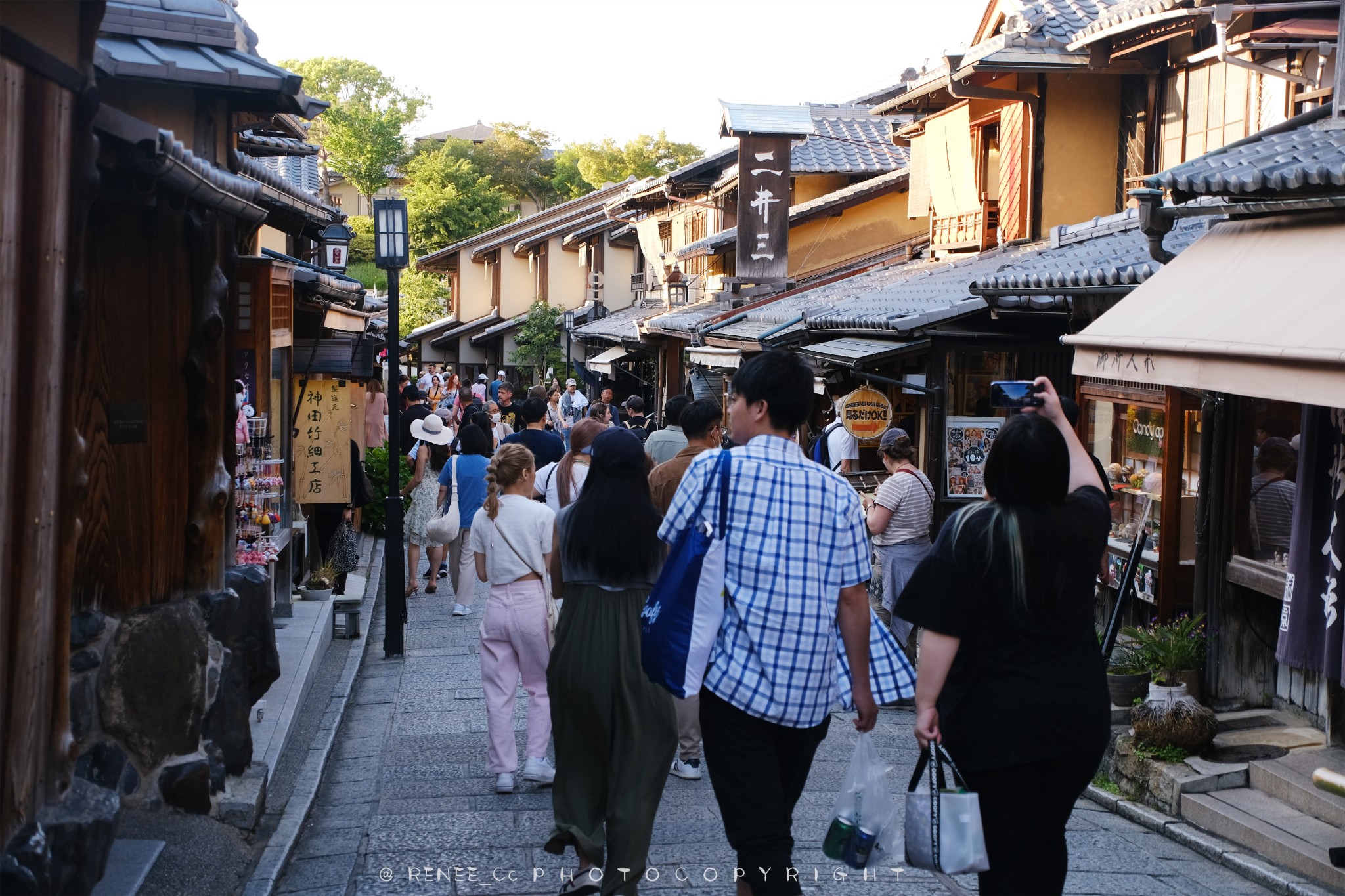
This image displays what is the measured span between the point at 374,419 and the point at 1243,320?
46.8 feet

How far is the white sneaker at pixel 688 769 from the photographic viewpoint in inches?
290

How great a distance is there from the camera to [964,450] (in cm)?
1286

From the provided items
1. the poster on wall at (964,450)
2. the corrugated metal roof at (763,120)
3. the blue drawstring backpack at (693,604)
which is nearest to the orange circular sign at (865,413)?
the poster on wall at (964,450)

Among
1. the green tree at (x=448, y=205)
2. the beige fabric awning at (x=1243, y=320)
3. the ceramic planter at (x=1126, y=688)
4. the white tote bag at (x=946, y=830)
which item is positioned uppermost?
the green tree at (x=448, y=205)

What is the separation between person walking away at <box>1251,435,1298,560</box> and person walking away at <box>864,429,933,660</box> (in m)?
2.27

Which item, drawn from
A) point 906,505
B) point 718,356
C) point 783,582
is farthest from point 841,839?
point 718,356

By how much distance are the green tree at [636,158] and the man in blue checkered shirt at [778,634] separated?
181 ft

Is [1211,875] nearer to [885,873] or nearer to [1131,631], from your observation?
[885,873]

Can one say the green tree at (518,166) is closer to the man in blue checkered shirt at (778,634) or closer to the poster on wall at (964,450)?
the poster on wall at (964,450)

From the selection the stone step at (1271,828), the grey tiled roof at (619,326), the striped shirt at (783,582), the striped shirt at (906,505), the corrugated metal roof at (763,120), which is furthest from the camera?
the grey tiled roof at (619,326)

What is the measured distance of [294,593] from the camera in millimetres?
12516

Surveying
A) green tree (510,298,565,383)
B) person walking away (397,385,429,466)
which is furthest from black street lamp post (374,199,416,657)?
green tree (510,298,565,383)

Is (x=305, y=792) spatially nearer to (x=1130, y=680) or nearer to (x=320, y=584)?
(x=1130, y=680)

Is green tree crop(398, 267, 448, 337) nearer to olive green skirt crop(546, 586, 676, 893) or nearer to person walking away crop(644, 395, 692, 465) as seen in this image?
person walking away crop(644, 395, 692, 465)
